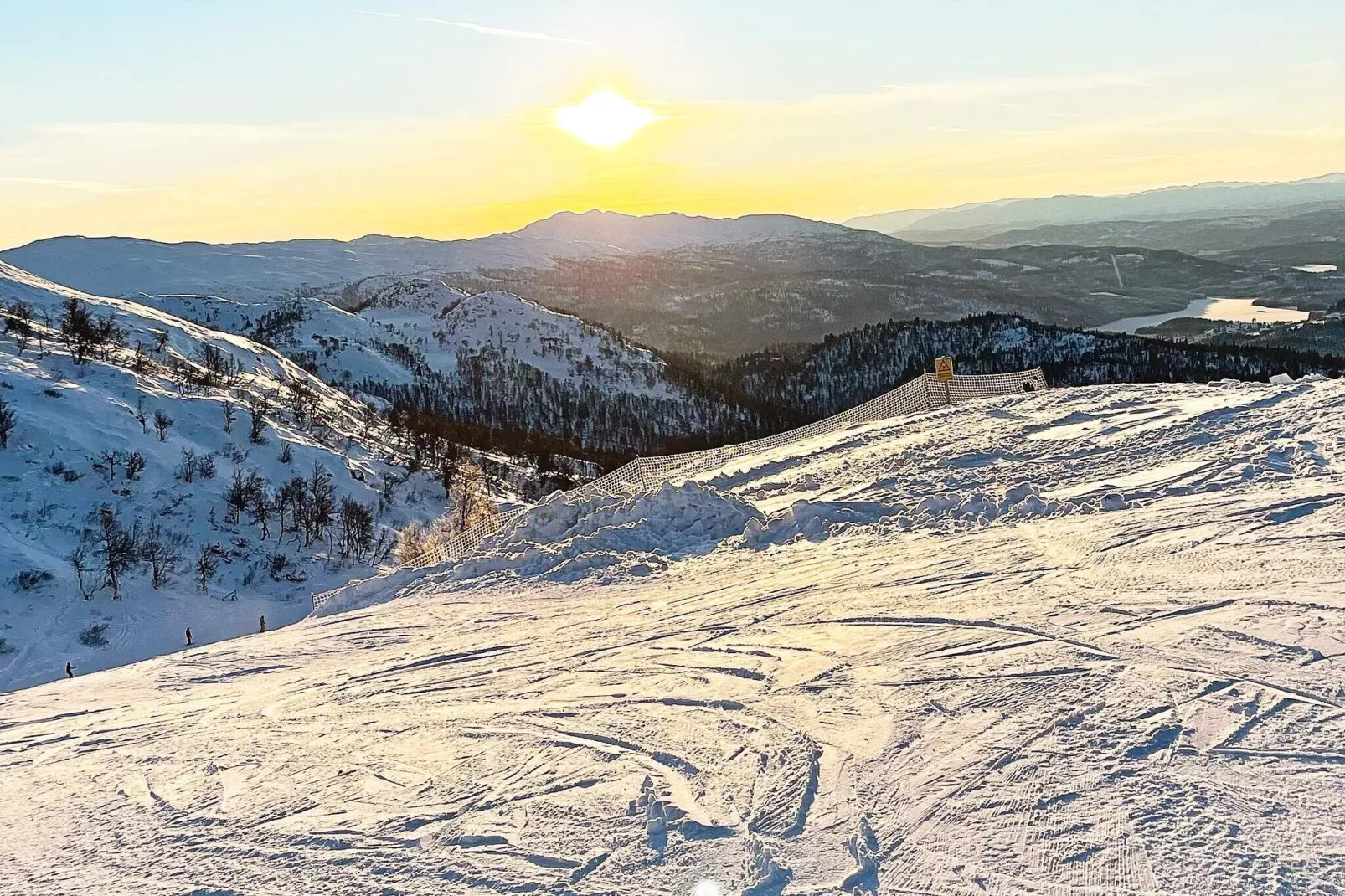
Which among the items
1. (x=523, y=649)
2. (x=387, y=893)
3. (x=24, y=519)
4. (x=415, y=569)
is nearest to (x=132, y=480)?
(x=24, y=519)

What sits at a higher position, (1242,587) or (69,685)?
(1242,587)

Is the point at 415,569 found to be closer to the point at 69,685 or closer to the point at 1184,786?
the point at 69,685

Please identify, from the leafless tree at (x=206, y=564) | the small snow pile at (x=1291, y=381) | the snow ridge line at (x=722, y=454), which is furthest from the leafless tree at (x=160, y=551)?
the small snow pile at (x=1291, y=381)

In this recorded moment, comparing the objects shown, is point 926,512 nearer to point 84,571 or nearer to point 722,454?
point 722,454

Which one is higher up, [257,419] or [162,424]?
[162,424]

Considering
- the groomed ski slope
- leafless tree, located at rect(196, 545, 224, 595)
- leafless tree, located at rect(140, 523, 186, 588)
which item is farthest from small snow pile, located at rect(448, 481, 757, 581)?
leafless tree, located at rect(140, 523, 186, 588)

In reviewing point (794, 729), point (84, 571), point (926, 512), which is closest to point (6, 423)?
point (84, 571)
